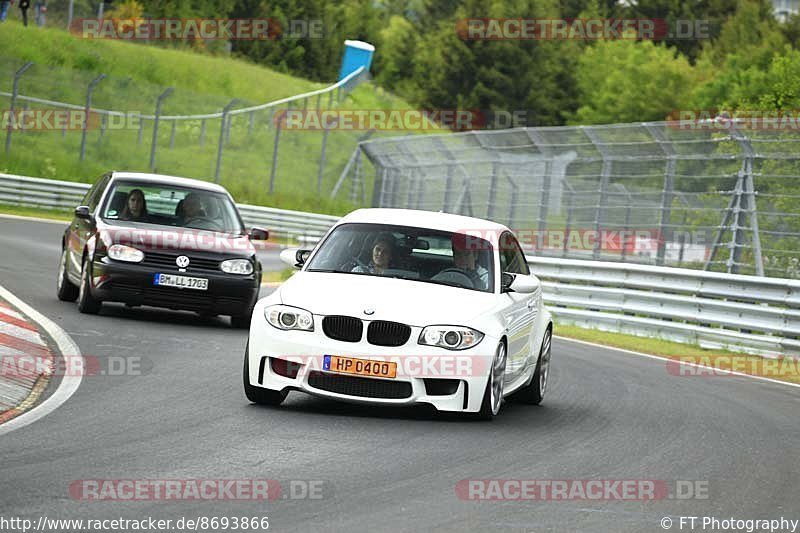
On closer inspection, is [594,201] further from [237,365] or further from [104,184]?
[237,365]

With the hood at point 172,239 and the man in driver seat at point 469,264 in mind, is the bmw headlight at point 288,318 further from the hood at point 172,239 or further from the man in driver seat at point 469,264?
the hood at point 172,239

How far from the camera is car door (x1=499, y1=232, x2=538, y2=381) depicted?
10.4 meters

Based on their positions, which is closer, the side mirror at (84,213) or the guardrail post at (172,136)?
the side mirror at (84,213)

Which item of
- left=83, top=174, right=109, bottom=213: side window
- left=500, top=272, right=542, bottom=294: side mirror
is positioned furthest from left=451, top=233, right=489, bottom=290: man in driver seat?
left=83, top=174, right=109, bottom=213: side window

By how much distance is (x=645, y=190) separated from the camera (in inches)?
946

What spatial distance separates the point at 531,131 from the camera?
89.7 ft

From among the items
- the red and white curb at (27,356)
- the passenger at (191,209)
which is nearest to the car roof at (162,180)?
the passenger at (191,209)

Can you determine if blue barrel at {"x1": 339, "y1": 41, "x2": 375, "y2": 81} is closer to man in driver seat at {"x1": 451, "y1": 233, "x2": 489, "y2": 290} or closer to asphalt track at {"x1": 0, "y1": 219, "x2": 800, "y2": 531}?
asphalt track at {"x1": 0, "y1": 219, "x2": 800, "y2": 531}

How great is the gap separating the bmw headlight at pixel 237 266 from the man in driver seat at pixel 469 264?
5077 mm

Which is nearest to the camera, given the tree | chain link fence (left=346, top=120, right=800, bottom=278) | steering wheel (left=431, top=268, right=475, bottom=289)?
steering wheel (left=431, top=268, right=475, bottom=289)

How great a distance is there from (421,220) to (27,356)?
3.21m

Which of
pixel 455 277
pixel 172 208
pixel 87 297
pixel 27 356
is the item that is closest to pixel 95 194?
pixel 172 208

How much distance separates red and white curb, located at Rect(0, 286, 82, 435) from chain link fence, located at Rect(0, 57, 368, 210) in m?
23.3

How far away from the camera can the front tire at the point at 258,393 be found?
9859 millimetres
